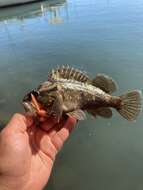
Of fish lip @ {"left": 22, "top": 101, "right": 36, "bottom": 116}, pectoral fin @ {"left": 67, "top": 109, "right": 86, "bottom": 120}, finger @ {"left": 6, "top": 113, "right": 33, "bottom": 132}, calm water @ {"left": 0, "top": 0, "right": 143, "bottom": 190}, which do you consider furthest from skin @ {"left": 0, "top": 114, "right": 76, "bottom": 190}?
calm water @ {"left": 0, "top": 0, "right": 143, "bottom": 190}

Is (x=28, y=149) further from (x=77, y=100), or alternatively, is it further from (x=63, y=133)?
(x=77, y=100)

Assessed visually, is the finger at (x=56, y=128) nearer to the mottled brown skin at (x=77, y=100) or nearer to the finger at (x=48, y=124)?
the finger at (x=48, y=124)

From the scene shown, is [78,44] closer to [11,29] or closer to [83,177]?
[11,29]

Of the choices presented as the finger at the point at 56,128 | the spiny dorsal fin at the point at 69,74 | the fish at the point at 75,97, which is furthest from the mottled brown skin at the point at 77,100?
the finger at the point at 56,128

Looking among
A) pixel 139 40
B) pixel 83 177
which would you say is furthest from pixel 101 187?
pixel 139 40

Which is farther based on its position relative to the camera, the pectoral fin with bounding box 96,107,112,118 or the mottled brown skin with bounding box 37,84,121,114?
the pectoral fin with bounding box 96,107,112,118

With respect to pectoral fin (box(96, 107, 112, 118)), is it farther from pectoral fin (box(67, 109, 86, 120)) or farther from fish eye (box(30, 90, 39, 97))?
fish eye (box(30, 90, 39, 97))
